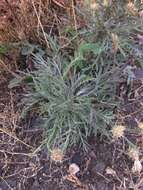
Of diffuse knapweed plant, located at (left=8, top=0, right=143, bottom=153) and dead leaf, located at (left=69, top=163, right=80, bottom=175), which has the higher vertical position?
diffuse knapweed plant, located at (left=8, top=0, right=143, bottom=153)

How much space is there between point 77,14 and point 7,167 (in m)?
0.73

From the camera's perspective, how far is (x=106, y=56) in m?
1.90

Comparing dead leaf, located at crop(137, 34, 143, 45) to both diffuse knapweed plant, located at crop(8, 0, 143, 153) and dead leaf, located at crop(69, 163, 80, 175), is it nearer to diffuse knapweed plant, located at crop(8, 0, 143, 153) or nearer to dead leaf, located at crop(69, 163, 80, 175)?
diffuse knapweed plant, located at crop(8, 0, 143, 153)

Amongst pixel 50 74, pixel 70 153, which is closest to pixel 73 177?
pixel 70 153

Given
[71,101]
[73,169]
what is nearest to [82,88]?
[71,101]

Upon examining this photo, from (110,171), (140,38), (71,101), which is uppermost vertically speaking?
(140,38)

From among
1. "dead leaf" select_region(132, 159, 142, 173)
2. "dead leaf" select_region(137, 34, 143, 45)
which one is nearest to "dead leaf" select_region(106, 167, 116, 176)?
"dead leaf" select_region(132, 159, 142, 173)

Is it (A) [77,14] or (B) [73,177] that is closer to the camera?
(B) [73,177]

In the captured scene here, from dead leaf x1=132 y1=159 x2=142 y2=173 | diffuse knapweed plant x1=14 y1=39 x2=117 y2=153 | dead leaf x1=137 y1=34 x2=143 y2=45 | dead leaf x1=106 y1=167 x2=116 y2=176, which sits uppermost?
dead leaf x1=137 y1=34 x2=143 y2=45

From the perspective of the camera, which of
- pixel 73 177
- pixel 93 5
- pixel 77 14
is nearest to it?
pixel 93 5

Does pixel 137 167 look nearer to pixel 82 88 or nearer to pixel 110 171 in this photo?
pixel 110 171

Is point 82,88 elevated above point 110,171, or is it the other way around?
point 82,88

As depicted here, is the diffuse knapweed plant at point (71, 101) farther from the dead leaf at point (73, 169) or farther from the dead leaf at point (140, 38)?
the dead leaf at point (140, 38)

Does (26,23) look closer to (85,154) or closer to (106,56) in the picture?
(106,56)
